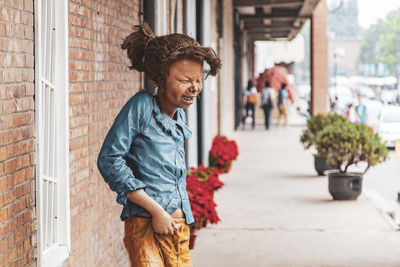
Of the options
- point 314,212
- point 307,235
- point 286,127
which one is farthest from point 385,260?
point 286,127

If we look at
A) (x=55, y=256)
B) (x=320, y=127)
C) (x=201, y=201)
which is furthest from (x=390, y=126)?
(x=55, y=256)

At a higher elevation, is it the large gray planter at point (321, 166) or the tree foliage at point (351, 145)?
the tree foliage at point (351, 145)

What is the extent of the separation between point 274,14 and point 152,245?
24.4 metres

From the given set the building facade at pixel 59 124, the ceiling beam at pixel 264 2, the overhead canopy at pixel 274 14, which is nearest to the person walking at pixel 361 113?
the overhead canopy at pixel 274 14

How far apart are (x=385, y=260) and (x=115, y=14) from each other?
339 cm

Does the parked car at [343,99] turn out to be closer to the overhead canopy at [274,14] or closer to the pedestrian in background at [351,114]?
the overhead canopy at [274,14]

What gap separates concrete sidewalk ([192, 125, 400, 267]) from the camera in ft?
22.7

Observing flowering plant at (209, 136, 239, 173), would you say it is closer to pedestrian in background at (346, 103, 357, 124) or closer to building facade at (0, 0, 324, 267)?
building facade at (0, 0, 324, 267)

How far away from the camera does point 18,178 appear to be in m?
3.37

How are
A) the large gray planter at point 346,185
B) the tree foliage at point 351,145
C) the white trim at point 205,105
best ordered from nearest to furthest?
the tree foliage at point 351,145 < the large gray planter at point 346,185 < the white trim at point 205,105

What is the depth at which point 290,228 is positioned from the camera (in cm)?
845

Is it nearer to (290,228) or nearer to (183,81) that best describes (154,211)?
(183,81)

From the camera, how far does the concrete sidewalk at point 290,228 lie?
22.7ft

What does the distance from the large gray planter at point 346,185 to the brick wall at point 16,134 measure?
23.5 ft
